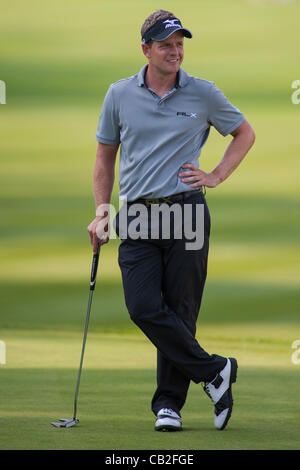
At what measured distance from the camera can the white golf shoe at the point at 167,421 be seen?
2859 mm

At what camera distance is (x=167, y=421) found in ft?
9.38

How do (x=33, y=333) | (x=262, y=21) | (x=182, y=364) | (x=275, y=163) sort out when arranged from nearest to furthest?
1. (x=182, y=364)
2. (x=33, y=333)
3. (x=275, y=163)
4. (x=262, y=21)

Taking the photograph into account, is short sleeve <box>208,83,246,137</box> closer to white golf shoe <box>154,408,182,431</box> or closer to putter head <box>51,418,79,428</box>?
white golf shoe <box>154,408,182,431</box>

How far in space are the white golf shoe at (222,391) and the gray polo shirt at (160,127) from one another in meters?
0.56

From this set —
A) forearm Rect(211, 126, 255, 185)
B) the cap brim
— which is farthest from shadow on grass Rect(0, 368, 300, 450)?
the cap brim

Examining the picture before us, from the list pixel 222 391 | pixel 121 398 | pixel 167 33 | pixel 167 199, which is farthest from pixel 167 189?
pixel 121 398

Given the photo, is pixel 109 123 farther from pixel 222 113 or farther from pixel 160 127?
pixel 222 113

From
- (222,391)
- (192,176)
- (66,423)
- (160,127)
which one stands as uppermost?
(160,127)

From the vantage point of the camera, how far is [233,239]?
250 inches

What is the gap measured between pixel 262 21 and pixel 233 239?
1.84m

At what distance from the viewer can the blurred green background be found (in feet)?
19.6

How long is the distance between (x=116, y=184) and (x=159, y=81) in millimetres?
3610

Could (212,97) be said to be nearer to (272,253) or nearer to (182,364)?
(182,364)
